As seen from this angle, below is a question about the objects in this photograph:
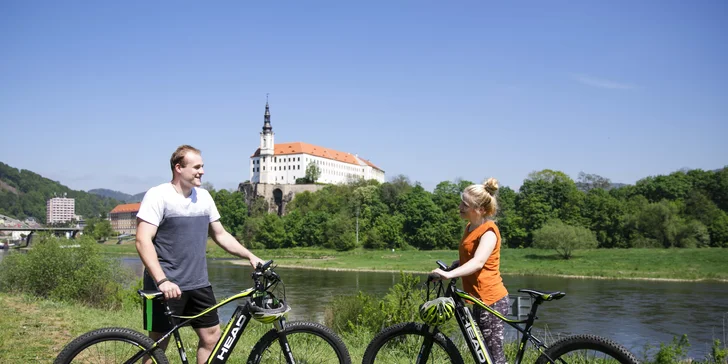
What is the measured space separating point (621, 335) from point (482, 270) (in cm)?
1893

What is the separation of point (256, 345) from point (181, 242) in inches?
35.3

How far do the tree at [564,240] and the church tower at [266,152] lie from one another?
70.6m

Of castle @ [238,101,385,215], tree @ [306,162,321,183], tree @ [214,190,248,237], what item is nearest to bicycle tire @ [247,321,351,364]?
tree @ [214,190,248,237]

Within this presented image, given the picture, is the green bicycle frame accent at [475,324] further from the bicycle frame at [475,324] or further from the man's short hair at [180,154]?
the man's short hair at [180,154]

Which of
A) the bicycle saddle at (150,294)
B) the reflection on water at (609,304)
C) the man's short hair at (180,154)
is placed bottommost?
the reflection on water at (609,304)

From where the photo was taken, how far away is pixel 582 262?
47.8 metres

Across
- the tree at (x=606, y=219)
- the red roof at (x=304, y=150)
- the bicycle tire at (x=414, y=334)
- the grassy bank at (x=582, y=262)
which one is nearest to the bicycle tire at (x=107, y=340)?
the bicycle tire at (x=414, y=334)

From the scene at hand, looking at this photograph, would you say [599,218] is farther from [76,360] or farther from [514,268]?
[76,360]

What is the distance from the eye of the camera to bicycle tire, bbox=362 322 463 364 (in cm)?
395

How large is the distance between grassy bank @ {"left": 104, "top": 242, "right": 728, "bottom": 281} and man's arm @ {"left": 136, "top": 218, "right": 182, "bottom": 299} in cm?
3563

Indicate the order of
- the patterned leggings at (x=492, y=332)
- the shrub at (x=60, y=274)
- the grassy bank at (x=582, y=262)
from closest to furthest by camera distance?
the patterned leggings at (x=492, y=332) < the shrub at (x=60, y=274) < the grassy bank at (x=582, y=262)

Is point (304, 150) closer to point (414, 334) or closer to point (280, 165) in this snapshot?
point (280, 165)

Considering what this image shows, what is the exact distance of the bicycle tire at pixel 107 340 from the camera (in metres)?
3.72

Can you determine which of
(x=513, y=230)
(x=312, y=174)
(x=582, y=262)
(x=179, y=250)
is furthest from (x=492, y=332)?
(x=312, y=174)
